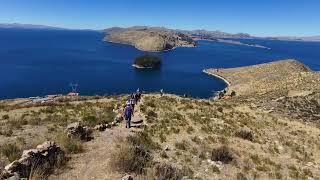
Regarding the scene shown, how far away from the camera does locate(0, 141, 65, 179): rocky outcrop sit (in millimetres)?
14678

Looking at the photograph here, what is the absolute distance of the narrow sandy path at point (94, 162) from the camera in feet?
53.5

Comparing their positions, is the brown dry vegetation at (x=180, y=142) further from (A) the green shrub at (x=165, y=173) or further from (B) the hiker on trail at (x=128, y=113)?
(B) the hiker on trail at (x=128, y=113)

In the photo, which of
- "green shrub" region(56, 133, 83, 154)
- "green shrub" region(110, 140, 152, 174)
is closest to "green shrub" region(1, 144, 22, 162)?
"green shrub" region(56, 133, 83, 154)

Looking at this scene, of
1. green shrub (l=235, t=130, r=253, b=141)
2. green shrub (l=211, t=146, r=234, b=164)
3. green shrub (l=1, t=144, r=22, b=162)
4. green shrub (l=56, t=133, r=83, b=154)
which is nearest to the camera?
green shrub (l=1, t=144, r=22, b=162)

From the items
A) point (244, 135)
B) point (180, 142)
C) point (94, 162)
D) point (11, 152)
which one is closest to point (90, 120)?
point (180, 142)

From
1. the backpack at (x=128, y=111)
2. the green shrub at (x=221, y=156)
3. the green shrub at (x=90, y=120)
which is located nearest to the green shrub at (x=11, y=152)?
the backpack at (x=128, y=111)

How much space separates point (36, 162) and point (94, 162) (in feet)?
9.70

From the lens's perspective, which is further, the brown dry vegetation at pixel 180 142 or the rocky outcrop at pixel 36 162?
the brown dry vegetation at pixel 180 142

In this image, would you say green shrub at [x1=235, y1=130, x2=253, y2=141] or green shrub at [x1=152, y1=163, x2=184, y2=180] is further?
green shrub at [x1=235, y1=130, x2=253, y2=141]

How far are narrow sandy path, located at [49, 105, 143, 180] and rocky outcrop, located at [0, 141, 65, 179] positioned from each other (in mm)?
569

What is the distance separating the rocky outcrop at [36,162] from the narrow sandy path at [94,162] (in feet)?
1.87

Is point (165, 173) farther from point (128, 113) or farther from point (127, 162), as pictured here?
point (128, 113)

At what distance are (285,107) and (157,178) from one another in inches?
1811

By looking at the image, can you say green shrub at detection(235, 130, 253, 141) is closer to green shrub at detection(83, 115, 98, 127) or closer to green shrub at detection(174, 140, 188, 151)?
green shrub at detection(174, 140, 188, 151)
